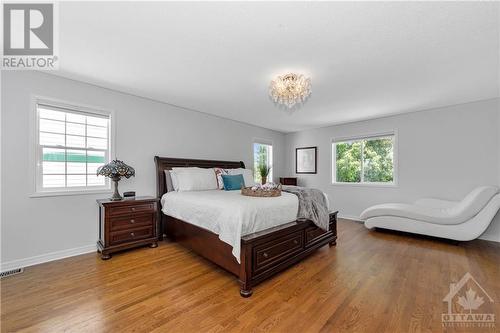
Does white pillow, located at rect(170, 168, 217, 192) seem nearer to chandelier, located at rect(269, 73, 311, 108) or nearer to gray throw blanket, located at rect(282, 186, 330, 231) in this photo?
gray throw blanket, located at rect(282, 186, 330, 231)

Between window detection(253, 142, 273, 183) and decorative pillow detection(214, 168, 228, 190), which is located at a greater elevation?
window detection(253, 142, 273, 183)

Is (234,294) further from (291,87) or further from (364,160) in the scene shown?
(364,160)

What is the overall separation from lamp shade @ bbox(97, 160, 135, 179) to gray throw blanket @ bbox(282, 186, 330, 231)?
2.46 metres

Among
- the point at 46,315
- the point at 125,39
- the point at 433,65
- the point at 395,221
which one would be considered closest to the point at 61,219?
the point at 46,315

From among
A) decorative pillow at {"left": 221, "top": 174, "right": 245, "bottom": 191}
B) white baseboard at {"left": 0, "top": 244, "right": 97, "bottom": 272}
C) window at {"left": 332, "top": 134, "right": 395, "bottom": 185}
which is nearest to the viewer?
white baseboard at {"left": 0, "top": 244, "right": 97, "bottom": 272}

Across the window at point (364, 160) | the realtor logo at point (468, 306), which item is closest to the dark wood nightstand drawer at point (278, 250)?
the realtor logo at point (468, 306)

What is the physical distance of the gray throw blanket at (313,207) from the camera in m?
2.85

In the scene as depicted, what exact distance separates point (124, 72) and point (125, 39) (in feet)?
2.75

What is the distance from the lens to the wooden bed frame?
2.07 metres

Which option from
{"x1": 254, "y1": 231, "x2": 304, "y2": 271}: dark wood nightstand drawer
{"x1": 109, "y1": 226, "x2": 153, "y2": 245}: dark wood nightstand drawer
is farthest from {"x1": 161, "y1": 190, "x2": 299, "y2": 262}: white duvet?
{"x1": 109, "y1": 226, "x2": 153, "y2": 245}: dark wood nightstand drawer

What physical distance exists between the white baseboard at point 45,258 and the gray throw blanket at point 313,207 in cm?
310

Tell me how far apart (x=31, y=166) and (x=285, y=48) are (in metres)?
3.43

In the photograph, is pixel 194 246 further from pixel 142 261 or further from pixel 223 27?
pixel 223 27

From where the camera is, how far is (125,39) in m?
2.02
